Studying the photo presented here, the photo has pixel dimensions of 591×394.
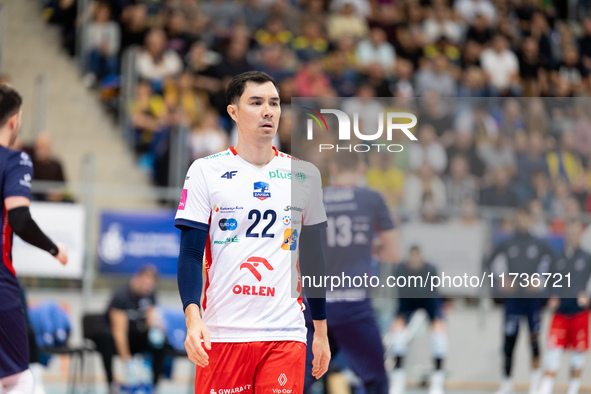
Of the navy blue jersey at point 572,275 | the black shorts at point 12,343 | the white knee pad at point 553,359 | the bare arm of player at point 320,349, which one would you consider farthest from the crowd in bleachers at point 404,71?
the black shorts at point 12,343

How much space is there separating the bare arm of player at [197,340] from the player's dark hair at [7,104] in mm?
2278

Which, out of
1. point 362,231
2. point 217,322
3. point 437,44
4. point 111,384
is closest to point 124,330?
point 111,384

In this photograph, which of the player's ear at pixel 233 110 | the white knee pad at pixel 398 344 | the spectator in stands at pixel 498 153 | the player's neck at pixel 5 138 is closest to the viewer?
the player's ear at pixel 233 110

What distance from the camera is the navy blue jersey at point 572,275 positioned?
9273 mm

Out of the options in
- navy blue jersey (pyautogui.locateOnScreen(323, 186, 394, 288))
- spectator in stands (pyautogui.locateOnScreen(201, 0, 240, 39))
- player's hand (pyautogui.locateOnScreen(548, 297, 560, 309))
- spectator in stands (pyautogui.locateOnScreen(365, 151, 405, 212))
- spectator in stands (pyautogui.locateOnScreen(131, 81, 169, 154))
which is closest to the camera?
navy blue jersey (pyautogui.locateOnScreen(323, 186, 394, 288))

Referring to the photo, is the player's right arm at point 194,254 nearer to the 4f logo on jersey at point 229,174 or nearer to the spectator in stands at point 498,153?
the 4f logo on jersey at point 229,174

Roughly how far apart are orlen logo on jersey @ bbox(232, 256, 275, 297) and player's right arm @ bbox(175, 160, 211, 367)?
0.77 feet

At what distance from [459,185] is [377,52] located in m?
6.38

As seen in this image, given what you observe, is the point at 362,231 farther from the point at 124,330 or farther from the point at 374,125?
the point at 124,330

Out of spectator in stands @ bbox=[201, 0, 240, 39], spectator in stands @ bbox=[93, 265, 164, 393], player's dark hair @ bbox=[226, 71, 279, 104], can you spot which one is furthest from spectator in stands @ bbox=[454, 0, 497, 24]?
player's dark hair @ bbox=[226, 71, 279, 104]

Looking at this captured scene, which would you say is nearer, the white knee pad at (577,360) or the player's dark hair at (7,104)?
the player's dark hair at (7,104)

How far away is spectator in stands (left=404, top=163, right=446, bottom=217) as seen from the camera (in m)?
10.2

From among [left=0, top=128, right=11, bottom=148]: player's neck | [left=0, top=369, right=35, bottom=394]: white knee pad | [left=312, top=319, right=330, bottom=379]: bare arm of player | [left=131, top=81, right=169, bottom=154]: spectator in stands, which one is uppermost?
[left=131, top=81, right=169, bottom=154]: spectator in stands

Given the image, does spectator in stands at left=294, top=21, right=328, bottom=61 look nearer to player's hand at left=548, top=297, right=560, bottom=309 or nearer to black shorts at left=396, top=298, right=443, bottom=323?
black shorts at left=396, top=298, right=443, bottom=323
